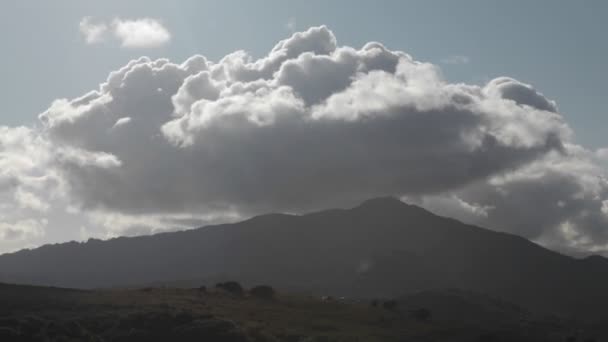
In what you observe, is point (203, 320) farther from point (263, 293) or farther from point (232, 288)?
point (232, 288)

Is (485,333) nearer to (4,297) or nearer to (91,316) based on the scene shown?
(91,316)

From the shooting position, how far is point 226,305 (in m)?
139

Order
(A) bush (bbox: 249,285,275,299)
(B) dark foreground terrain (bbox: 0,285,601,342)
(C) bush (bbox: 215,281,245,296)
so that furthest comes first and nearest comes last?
(C) bush (bbox: 215,281,245,296) < (A) bush (bbox: 249,285,275,299) < (B) dark foreground terrain (bbox: 0,285,601,342)

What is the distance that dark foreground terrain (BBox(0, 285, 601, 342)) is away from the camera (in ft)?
300

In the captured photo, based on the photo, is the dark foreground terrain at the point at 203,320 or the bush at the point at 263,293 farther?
the bush at the point at 263,293

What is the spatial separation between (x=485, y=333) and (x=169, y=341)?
66.9m

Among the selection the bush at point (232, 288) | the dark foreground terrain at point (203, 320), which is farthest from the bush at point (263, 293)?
the bush at point (232, 288)

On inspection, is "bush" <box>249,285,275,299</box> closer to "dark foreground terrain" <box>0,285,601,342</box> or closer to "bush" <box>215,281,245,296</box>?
"dark foreground terrain" <box>0,285,601,342</box>

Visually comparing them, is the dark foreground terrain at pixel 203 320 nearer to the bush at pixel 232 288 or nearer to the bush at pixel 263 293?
the bush at pixel 263 293

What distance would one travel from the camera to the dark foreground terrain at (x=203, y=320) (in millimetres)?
91562

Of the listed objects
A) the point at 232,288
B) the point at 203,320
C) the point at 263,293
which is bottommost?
Answer: the point at 203,320

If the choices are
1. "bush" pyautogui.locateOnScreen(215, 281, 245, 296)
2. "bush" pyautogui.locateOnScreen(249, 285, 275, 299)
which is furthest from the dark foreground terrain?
"bush" pyautogui.locateOnScreen(215, 281, 245, 296)

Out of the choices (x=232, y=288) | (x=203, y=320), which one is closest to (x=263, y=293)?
(x=232, y=288)

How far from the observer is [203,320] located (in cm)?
10138
